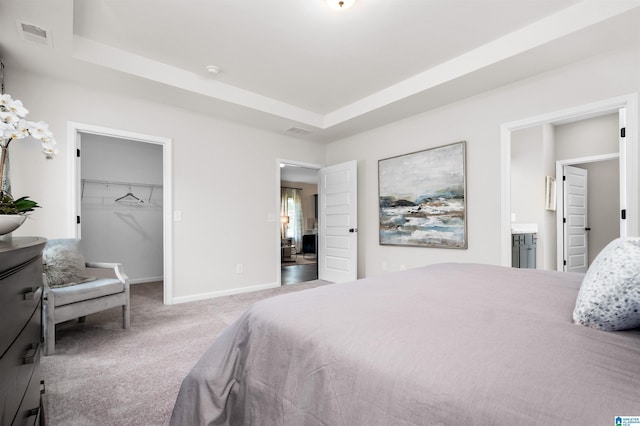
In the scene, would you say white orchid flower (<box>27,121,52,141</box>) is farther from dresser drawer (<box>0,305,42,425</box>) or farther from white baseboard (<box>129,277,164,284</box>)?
white baseboard (<box>129,277,164,284</box>)

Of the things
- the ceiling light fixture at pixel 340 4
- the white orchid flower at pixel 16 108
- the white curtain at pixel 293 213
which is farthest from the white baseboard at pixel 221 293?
the white curtain at pixel 293 213

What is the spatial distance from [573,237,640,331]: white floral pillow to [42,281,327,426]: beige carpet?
5.99 feet

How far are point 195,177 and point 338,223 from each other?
2.27m

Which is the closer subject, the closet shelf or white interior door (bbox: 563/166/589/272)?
the closet shelf

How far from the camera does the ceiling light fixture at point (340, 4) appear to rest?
2258mm

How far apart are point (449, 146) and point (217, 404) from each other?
11.8ft

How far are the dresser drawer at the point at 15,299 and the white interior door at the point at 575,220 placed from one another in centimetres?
611

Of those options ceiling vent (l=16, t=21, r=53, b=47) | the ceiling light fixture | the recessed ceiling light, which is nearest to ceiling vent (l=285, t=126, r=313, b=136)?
the recessed ceiling light

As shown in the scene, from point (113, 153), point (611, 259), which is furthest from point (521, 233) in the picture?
point (113, 153)

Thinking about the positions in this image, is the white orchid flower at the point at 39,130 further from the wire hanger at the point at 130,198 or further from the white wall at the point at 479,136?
the wire hanger at the point at 130,198

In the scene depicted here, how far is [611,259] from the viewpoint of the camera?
896 millimetres

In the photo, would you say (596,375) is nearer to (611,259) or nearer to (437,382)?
(437,382)

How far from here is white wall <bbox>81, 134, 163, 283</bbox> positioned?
4727 millimetres

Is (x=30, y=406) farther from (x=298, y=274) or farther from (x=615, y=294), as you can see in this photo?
(x=298, y=274)
